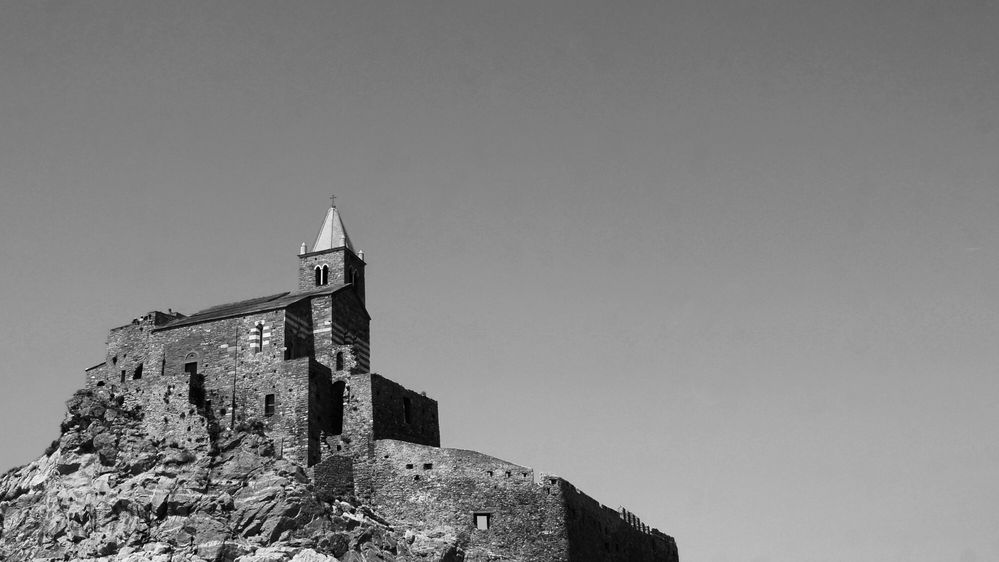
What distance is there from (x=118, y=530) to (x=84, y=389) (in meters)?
13.5

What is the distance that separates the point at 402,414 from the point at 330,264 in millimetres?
15808

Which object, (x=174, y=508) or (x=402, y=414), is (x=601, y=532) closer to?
(x=402, y=414)

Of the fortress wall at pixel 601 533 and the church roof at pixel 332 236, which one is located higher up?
the church roof at pixel 332 236

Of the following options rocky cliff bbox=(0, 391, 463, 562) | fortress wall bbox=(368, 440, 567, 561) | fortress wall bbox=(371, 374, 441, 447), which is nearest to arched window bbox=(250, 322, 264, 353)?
rocky cliff bbox=(0, 391, 463, 562)

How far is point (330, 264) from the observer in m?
86.3

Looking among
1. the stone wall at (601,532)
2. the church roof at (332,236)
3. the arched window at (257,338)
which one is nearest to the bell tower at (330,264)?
the church roof at (332,236)

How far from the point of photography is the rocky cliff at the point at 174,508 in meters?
64.0

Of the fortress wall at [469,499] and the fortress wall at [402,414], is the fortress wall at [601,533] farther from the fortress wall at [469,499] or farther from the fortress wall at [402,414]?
the fortress wall at [402,414]

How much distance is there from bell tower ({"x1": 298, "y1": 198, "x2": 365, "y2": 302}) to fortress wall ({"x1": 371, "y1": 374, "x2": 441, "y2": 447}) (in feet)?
38.8

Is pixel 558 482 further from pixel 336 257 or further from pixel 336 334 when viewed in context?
pixel 336 257

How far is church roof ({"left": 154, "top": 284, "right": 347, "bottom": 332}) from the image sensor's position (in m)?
77.9

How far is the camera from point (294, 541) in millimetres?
63625

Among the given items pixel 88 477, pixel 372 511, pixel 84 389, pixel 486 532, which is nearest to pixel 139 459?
pixel 88 477

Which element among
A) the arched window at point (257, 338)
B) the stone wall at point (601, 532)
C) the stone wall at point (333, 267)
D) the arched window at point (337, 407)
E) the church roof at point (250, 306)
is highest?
the stone wall at point (333, 267)
